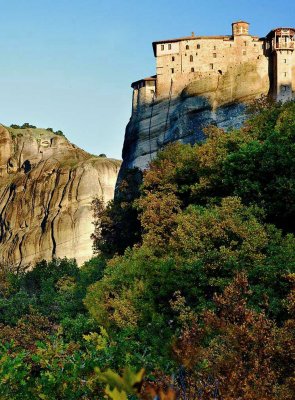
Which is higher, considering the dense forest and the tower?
the tower

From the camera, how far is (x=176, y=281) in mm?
27312

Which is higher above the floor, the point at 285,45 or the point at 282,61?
the point at 285,45

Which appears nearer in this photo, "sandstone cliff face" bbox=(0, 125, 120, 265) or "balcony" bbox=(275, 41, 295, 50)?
"balcony" bbox=(275, 41, 295, 50)

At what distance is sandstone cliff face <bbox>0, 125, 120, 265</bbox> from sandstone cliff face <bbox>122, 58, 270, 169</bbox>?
9048mm

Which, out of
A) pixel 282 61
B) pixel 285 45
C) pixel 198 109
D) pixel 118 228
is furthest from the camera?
pixel 285 45

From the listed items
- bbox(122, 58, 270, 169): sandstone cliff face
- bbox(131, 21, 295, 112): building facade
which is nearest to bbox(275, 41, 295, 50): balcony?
bbox(131, 21, 295, 112): building facade

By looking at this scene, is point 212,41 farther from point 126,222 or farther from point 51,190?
point 126,222

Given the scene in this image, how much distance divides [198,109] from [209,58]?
800cm

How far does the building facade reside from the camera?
72.9m

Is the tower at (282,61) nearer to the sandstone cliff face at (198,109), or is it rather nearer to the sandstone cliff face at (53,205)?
the sandstone cliff face at (198,109)

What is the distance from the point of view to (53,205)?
281 feet

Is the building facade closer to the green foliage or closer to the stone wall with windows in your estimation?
the stone wall with windows

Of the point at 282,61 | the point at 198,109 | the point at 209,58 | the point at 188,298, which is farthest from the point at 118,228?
the point at 209,58

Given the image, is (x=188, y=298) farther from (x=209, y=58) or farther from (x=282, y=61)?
(x=209, y=58)
